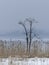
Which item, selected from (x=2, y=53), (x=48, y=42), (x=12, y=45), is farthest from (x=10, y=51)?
(x=48, y=42)

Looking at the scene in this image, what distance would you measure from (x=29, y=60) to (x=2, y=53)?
1578mm

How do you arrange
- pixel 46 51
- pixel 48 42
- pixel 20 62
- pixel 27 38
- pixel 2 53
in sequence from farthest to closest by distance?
pixel 27 38, pixel 48 42, pixel 46 51, pixel 2 53, pixel 20 62

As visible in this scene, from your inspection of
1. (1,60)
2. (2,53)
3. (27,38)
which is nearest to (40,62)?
(1,60)

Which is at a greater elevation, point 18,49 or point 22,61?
point 22,61

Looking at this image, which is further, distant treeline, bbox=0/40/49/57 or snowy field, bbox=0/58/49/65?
distant treeline, bbox=0/40/49/57

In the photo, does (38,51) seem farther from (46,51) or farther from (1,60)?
(1,60)

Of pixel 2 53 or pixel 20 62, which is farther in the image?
pixel 2 53

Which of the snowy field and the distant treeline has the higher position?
the snowy field

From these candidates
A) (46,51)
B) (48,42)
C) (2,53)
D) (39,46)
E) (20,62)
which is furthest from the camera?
(48,42)

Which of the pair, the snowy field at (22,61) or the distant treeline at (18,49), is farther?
the distant treeline at (18,49)

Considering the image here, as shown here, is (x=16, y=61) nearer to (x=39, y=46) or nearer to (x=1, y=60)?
(x=1, y=60)

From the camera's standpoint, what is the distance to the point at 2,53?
7.36 meters

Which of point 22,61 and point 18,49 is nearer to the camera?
point 22,61

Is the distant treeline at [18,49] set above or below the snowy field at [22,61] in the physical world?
below
